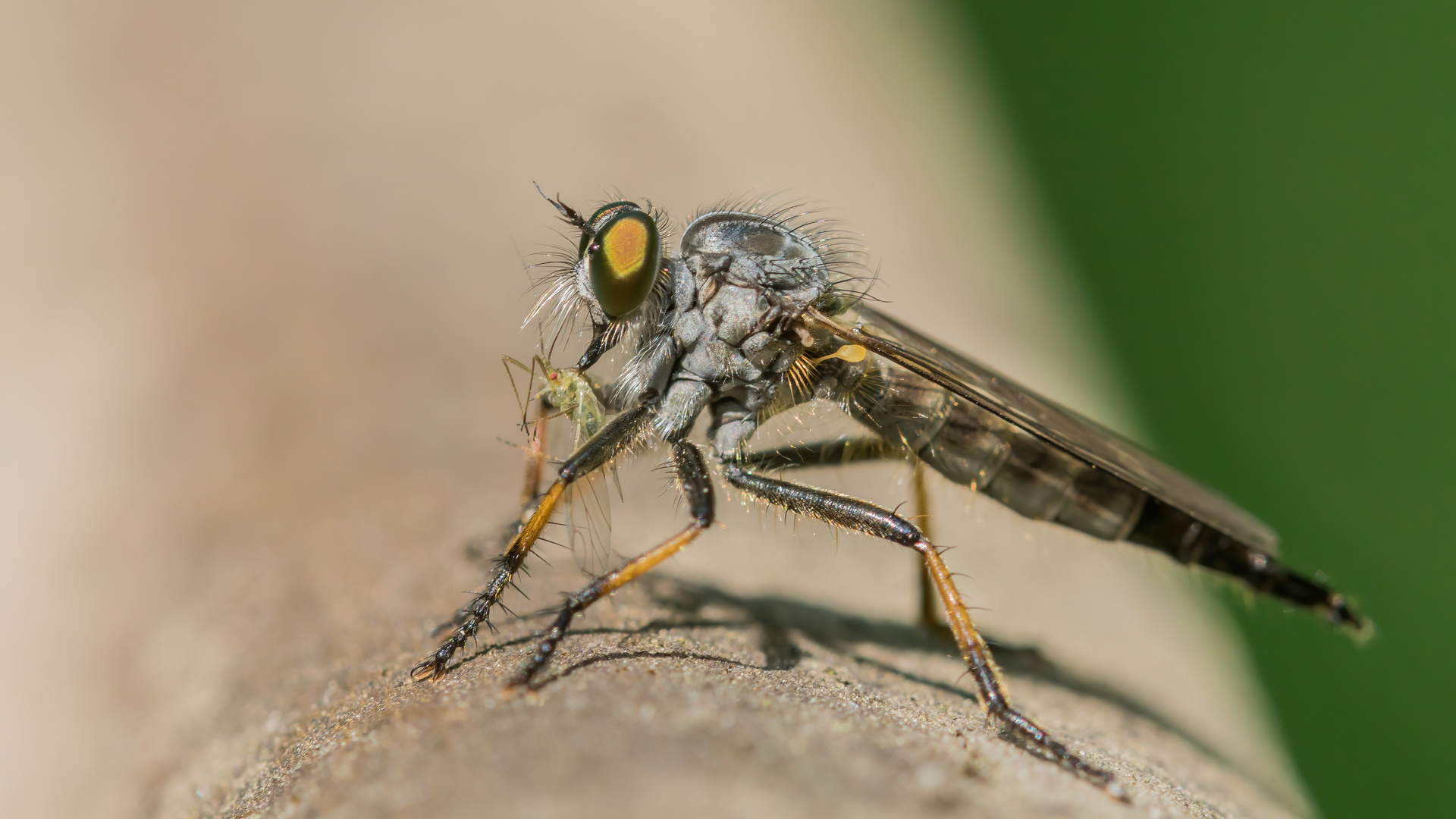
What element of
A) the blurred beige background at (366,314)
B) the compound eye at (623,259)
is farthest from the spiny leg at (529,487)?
the compound eye at (623,259)

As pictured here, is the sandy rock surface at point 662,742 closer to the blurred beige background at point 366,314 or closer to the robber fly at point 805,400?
the robber fly at point 805,400

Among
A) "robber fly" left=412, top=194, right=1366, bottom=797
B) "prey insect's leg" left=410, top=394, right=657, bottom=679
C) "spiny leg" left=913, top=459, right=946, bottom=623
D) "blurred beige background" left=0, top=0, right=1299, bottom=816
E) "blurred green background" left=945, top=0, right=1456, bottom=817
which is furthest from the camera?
"blurred green background" left=945, top=0, right=1456, bottom=817

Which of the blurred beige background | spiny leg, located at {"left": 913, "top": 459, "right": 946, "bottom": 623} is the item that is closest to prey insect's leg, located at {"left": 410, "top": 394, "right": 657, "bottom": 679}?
the blurred beige background

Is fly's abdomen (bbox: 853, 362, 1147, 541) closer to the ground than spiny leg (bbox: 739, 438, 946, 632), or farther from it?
farther from it

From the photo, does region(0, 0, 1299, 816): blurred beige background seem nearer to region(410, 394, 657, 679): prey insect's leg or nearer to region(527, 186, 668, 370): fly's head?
region(410, 394, 657, 679): prey insect's leg

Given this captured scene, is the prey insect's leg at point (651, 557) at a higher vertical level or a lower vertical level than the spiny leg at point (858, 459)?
lower
